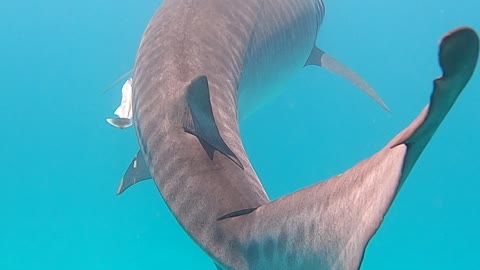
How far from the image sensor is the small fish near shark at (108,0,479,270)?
898 mm

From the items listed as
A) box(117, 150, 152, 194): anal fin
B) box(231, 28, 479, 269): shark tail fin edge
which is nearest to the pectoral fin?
box(117, 150, 152, 194): anal fin

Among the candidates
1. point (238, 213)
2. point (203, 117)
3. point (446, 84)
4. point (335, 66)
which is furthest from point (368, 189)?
point (335, 66)

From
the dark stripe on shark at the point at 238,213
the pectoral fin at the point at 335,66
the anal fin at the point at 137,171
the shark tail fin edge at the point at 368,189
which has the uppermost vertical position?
the shark tail fin edge at the point at 368,189

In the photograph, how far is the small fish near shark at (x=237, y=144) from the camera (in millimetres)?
898

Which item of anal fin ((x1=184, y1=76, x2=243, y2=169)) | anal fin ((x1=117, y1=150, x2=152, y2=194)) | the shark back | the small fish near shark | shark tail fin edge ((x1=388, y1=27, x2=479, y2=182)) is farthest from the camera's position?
anal fin ((x1=117, y1=150, x2=152, y2=194))

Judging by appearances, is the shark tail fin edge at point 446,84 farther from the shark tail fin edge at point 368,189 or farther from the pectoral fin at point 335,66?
the pectoral fin at point 335,66

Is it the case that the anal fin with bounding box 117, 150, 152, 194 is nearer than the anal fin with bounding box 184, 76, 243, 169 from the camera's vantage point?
No

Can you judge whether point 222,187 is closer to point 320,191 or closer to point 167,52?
point 320,191

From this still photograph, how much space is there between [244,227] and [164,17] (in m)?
1.18

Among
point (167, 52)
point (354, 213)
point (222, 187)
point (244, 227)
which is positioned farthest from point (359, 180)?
point (167, 52)

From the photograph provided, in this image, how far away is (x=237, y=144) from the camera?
1732mm

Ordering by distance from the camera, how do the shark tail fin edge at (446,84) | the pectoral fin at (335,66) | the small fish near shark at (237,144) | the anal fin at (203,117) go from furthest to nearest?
1. the pectoral fin at (335,66)
2. the anal fin at (203,117)
3. the small fish near shark at (237,144)
4. the shark tail fin edge at (446,84)

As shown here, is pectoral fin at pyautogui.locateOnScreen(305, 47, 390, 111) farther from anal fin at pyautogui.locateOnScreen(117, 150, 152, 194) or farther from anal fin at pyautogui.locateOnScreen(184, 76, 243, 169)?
anal fin at pyautogui.locateOnScreen(184, 76, 243, 169)

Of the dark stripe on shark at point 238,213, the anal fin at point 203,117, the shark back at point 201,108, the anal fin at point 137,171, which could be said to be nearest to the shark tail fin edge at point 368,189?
the dark stripe on shark at point 238,213
